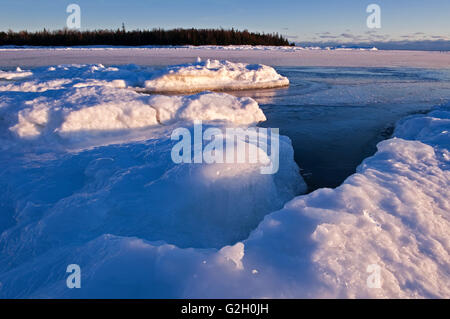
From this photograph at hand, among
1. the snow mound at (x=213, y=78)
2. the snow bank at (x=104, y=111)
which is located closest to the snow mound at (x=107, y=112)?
the snow bank at (x=104, y=111)

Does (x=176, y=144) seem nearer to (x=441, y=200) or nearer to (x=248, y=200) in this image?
(x=248, y=200)

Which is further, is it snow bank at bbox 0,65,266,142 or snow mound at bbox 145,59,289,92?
snow mound at bbox 145,59,289,92

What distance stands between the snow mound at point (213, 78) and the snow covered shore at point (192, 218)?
5.14 metres

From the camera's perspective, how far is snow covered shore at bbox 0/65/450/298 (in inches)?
57.6

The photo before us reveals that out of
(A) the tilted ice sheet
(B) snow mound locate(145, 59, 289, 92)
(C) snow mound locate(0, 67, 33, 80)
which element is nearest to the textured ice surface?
(A) the tilted ice sheet

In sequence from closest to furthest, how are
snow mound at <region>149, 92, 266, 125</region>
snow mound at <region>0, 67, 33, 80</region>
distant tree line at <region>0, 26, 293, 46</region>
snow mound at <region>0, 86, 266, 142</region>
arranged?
1. snow mound at <region>0, 86, 266, 142</region>
2. snow mound at <region>149, 92, 266, 125</region>
3. snow mound at <region>0, 67, 33, 80</region>
4. distant tree line at <region>0, 26, 293, 46</region>

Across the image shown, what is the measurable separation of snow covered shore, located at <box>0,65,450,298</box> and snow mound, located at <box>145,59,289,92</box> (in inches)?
203

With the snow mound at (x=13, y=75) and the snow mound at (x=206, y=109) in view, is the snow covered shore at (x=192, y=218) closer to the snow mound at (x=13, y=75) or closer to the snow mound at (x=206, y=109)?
the snow mound at (x=206, y=109)

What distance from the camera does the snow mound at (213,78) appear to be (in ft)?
30.9

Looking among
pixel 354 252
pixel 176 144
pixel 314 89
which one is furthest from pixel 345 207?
pixel 314 89

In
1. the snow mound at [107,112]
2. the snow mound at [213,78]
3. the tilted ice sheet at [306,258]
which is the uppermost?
the snow mound at [213,78]

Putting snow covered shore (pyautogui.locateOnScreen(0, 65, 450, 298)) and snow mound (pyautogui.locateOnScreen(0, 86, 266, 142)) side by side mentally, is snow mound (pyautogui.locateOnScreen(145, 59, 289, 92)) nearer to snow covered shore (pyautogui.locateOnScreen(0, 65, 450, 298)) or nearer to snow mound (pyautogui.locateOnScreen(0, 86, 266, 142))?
snow mound (pyautogui.locateOnScreen(0, 86, 266, 142))

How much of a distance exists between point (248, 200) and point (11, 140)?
3.17 metres

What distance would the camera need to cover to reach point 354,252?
1.62 m
